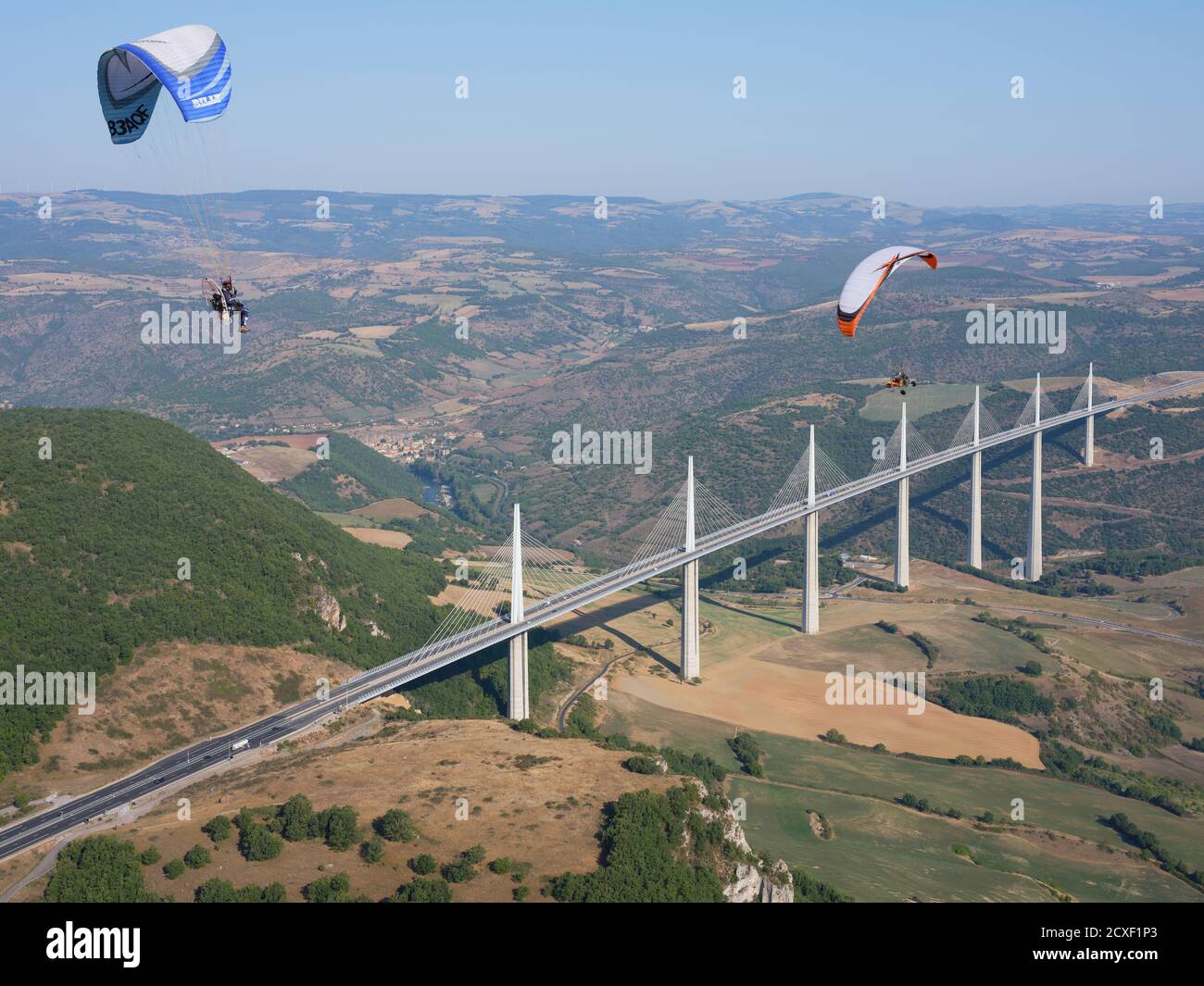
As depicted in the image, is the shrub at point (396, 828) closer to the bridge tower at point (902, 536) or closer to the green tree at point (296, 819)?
the green tree at point (296, 819)

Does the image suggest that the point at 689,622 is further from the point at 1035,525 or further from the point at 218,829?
the point at 1035,525

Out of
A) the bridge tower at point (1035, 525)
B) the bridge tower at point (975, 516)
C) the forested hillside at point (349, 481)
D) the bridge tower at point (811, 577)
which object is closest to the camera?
the bridge tower at point (811, 577)

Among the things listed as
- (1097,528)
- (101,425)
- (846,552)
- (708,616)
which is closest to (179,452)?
(101,425)

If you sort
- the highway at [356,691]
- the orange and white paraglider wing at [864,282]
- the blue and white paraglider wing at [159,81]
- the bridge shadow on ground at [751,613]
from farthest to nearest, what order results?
1. the bridge shadow on ground at [751,613]
2. the highway at [356,691]
3. the orange and white paraglider wing at [864,282]
4. the blue and white paraglider wing at [159,81]

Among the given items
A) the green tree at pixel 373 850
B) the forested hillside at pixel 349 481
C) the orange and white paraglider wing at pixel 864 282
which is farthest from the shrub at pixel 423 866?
the forested hillside at pixel 349 481

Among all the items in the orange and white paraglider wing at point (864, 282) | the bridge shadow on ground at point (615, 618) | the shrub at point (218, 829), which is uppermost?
the orange and white paraglider wing at point (864, 282)

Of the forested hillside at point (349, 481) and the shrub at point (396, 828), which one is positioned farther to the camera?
the forested hillside at point (349, 481)

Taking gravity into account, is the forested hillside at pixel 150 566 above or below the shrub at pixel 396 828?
above

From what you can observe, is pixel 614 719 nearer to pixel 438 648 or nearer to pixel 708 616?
pixel 438 648
